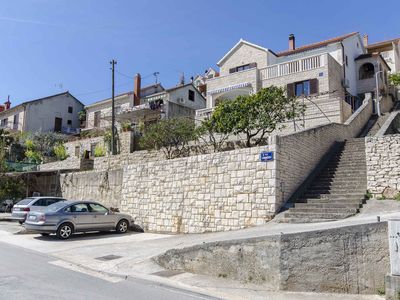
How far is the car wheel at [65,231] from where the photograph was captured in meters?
14.3

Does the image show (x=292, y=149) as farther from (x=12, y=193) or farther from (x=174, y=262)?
(x=12, y=193)

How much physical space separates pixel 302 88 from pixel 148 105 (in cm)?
1570

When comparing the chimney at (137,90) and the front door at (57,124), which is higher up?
the chimney at (137,90)

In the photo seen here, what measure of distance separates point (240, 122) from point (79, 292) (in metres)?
11.8

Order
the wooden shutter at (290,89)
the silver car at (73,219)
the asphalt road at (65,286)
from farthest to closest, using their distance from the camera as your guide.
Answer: the wooden shutter at (290,89), the silver car at (73,219), the asphalt road at (65,286)

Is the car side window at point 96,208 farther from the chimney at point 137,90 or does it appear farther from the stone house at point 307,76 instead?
the chimney at point 137,90

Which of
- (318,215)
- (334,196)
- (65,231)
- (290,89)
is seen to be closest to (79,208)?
(65,231)

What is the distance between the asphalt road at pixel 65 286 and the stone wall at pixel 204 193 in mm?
5537

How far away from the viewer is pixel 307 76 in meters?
25.4

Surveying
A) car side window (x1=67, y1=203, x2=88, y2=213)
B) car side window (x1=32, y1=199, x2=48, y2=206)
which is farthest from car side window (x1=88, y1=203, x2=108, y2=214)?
car side window (x1=32, y1=199, x2=48, y2=206)

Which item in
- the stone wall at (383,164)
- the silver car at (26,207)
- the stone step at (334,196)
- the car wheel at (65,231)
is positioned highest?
the stone wall at (383,164)

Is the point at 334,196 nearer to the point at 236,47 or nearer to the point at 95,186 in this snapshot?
the point at 95,186

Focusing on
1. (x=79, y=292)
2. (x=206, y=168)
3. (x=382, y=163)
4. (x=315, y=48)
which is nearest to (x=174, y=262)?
(x=79, y=292)

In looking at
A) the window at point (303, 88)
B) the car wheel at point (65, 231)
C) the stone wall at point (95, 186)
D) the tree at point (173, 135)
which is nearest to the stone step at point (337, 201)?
the car wheel at point (65, 231)
